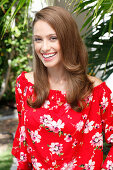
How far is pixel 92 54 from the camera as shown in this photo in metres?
2.26

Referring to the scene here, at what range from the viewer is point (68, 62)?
60.6 inches

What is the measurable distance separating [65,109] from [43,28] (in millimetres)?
471

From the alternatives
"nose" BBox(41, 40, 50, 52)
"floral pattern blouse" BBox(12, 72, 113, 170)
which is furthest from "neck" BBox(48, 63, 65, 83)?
"nose" BBox(41, 40, 50, 52)

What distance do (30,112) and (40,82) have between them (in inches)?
7.9

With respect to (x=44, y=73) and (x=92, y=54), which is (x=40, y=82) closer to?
(x=44, y=73)

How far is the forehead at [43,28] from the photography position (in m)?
1.41

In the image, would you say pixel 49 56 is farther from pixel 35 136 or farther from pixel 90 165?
pixel 90 165

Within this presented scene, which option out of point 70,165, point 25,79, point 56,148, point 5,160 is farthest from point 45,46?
point 5,160

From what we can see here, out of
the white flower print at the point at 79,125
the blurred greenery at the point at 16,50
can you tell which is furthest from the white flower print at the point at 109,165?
the blurred greenery at the point at 16,50

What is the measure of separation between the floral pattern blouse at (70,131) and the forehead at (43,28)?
362 mm

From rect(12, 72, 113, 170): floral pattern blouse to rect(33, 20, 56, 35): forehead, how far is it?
36 centimetres

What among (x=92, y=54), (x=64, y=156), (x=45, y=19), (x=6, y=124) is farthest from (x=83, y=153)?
(x=6, y=124)

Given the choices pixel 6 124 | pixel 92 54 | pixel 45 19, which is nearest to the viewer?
pixel 45 19

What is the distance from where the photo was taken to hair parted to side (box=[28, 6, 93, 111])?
1.42m
